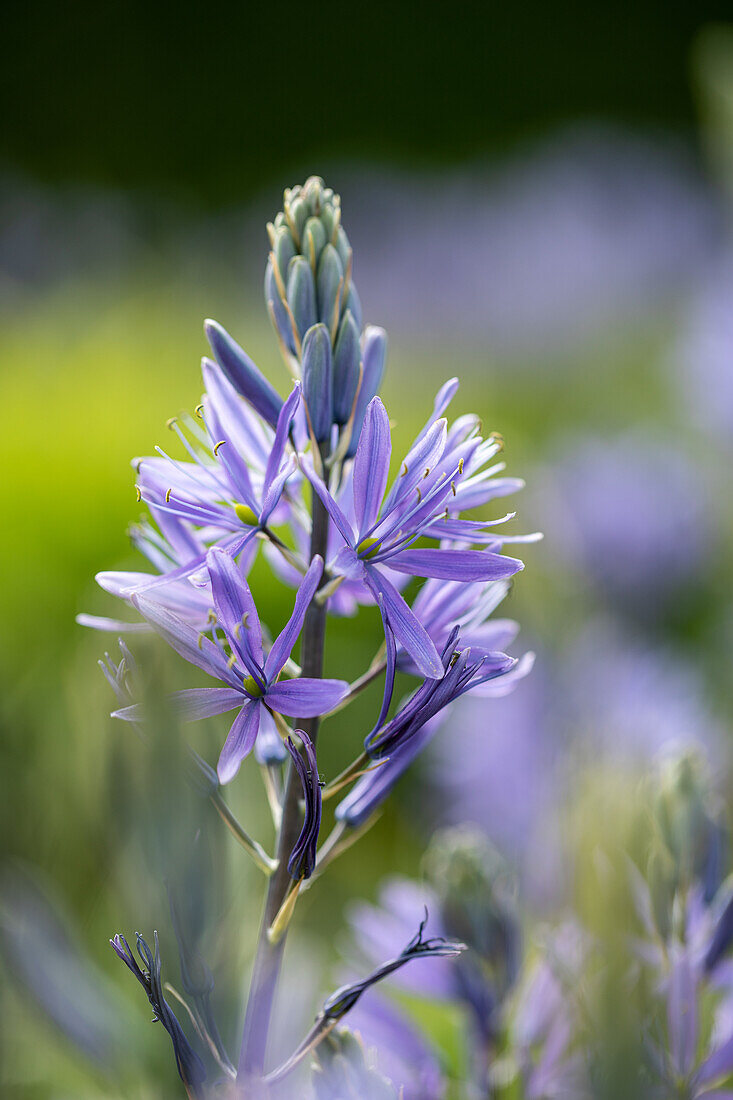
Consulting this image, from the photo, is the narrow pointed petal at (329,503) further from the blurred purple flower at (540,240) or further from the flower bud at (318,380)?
the blurred purple flower at (540,240)

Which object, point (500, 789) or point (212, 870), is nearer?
point (212, 870)

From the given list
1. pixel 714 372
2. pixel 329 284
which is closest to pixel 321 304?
pixel 329 284

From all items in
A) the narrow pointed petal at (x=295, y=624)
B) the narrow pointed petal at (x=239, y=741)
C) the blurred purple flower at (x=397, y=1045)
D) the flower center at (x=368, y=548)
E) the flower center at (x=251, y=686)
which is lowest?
the blurred purple flower at (x=397, y=1045)

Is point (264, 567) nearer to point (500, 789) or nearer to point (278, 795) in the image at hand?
point (500, 789)

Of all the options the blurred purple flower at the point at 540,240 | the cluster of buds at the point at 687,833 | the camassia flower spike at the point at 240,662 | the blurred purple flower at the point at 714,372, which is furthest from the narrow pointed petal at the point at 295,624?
the blurred purple flower at the point at 540,240

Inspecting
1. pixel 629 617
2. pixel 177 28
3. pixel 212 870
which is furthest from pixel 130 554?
pixel 177 28

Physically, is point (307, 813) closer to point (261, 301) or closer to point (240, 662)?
point (240, 662)
